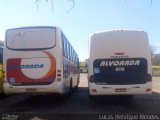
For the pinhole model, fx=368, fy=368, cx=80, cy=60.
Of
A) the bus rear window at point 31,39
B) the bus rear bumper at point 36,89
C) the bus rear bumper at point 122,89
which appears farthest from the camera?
the bus rear window at point 31,39

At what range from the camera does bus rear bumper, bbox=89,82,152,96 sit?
1396 centimetres

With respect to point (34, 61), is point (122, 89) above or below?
below

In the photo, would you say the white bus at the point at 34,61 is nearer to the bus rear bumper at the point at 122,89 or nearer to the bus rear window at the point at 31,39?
the bus rear window at the point at 31,39

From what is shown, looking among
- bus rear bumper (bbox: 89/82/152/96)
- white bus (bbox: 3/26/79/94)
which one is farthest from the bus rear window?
bus rear bumper (bbox: 89/82/152/96)

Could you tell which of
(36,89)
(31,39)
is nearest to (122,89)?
(36,89)

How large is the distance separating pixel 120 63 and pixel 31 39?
3676 mm

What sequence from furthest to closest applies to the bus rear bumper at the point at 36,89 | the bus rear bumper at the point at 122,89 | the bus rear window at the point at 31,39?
1. the bus rear window at the point at 31,39
2. the bus rear bumper at the point at 36,89
3. the bus rear bumper at the point at 122,89

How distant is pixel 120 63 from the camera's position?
14211 millimetres

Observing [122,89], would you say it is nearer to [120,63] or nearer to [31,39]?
[120,63]

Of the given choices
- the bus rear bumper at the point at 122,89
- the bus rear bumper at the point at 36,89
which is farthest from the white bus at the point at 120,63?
the bus rear bumper at the point at 36,89

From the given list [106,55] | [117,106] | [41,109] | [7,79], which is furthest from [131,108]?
[7,79]

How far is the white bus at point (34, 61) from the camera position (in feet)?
47.2

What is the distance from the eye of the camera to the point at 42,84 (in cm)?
1439

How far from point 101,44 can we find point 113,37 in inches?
21.8
